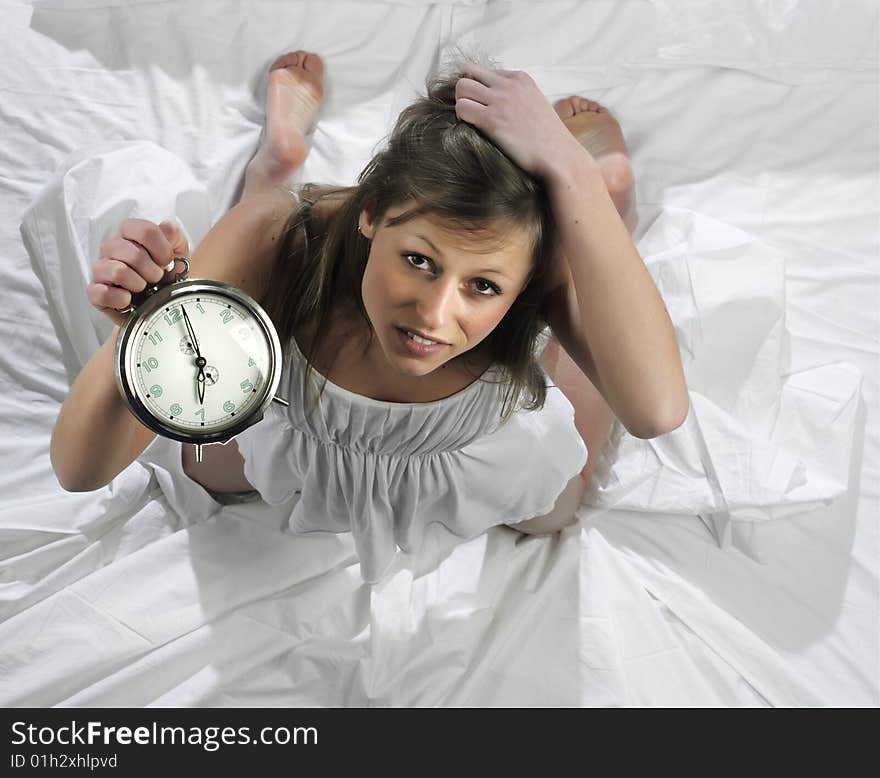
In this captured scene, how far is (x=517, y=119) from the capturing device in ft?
3.01

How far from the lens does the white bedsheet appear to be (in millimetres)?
1261

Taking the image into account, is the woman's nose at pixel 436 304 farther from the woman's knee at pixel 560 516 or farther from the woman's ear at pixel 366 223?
the woman's knee at pixel 560 516

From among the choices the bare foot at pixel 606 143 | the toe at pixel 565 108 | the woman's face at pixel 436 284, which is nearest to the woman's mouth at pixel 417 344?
the woman's face at pixel 436 284

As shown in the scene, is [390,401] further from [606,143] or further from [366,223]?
[606,143]

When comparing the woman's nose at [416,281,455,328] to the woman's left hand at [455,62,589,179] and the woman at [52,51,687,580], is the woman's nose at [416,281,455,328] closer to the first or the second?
the woman at [52,51,687,580]

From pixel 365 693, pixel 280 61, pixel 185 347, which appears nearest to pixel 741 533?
pixel 365 693

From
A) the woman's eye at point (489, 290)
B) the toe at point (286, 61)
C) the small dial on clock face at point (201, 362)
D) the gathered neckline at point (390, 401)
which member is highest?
the woman's eye at point (489, 290)

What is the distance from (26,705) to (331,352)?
1.97 feet

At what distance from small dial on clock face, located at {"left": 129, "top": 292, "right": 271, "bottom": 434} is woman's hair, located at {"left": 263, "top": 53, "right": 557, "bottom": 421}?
207 millimetres

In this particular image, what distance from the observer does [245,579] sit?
1.32 m

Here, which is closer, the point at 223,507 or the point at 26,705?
the point at 26,705

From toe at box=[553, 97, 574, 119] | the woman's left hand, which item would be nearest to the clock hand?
the woman's left hand

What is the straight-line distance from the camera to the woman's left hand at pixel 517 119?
92 centimetres

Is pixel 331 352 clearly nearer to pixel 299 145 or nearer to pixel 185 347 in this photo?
pixel 185 347
